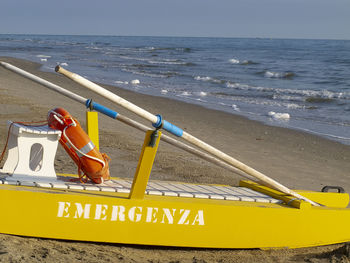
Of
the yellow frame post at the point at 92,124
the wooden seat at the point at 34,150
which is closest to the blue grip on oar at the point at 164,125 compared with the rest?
the wooden seat at the point at 34,150

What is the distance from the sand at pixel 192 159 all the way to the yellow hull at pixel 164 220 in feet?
0.31

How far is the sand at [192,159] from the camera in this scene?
4320 millimetres

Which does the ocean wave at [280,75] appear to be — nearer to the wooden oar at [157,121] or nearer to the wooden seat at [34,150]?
the wooden oar at [157,121]

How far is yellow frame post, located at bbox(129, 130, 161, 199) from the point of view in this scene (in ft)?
14.1

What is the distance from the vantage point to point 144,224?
14.9 feet

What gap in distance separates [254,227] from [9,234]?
2148 millimetres

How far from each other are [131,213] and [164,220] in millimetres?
303

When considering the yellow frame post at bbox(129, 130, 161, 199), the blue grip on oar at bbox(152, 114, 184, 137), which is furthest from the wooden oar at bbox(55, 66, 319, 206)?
the yellow frame post at bbox(129, 130, 161, 199)

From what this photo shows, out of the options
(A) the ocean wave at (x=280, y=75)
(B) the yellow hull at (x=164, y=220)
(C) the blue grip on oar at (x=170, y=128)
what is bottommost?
(B) the yellow hull at (x=164, y=220)

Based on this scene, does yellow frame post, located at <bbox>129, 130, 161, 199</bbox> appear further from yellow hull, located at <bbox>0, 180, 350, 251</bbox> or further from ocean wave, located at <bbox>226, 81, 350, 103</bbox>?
ocean wave, located at <bbox>226, 81, 350, 103</bbox>

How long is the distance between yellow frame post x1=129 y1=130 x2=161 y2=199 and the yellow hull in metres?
0.13

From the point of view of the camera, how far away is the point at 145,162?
14.3ft

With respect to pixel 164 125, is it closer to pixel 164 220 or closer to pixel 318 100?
pixel 164 220

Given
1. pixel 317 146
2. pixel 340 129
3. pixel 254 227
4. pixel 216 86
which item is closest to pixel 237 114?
pixel 340 129
